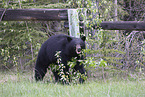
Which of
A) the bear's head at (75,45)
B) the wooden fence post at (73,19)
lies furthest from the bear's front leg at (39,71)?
the wooden fence post at (73,19)

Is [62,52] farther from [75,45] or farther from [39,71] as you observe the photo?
[39,71]

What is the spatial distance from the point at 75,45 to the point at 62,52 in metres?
0.43

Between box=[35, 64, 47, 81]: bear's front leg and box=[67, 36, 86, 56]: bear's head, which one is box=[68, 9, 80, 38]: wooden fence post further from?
box=[35, 64, 47, 81]: bear's front leg

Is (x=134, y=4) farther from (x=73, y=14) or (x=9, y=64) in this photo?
(x=73, y=14)

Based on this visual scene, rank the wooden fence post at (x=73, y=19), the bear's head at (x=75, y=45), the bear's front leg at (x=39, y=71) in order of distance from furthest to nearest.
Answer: the bear's front leg at (x=39, y=71) → the bear's head at (x=75, y=45) → the wooden fence post at (x=73, y=19)

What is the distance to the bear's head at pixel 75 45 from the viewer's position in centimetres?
554

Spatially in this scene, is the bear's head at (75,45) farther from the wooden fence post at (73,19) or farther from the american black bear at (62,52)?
the wooden fence post at (73,19)

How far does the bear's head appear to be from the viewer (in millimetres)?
5537

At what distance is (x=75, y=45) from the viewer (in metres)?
5.59

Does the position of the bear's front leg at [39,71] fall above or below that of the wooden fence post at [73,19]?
below

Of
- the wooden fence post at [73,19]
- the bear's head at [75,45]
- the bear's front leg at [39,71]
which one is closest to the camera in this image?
the wooden fence post at [73,19]

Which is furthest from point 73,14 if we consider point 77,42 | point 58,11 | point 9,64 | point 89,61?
point 9,64

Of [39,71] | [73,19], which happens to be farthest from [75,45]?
[39,71]

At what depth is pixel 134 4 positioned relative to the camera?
1291cm
